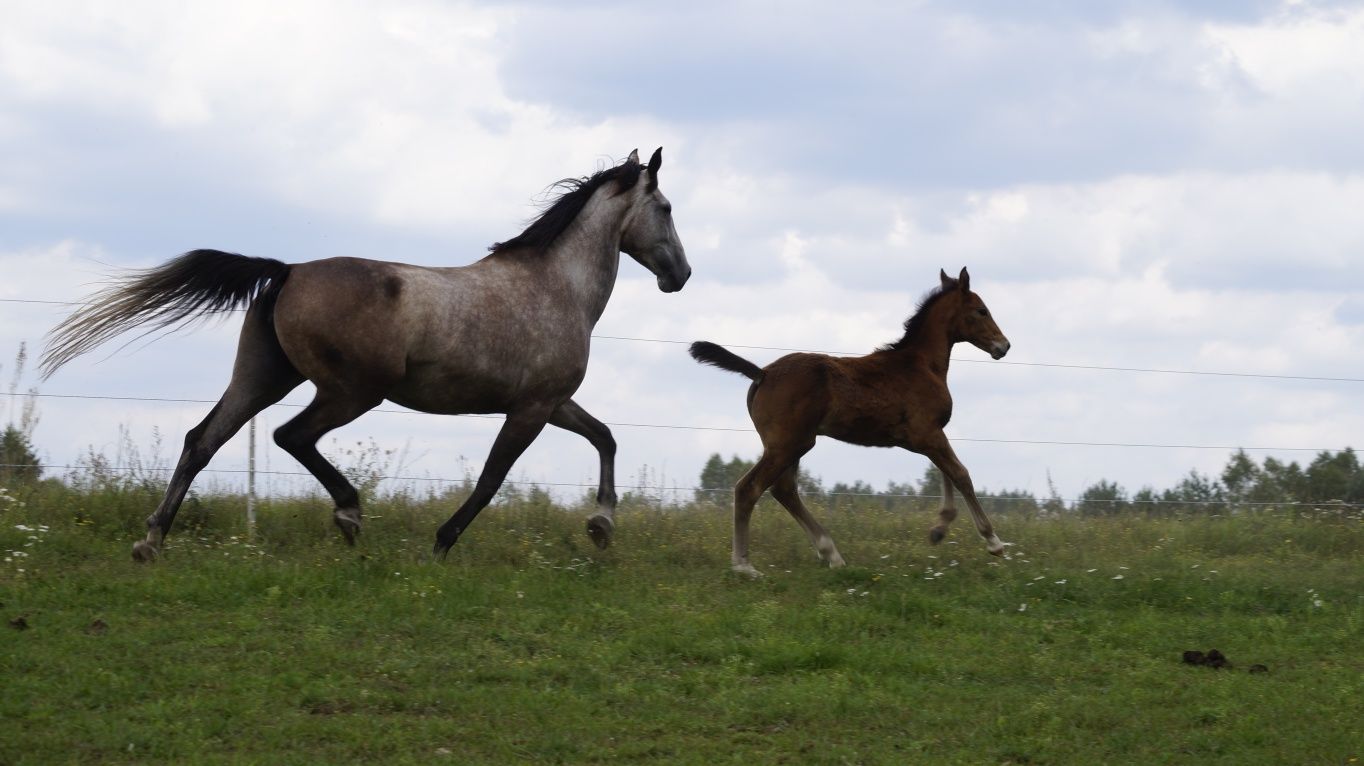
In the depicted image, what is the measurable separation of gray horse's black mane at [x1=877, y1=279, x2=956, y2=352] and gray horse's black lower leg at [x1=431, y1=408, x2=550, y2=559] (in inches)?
115

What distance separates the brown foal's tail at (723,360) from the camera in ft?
32.0

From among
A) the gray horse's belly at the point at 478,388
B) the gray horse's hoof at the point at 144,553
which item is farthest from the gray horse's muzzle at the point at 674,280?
the gray horse's hoof at the point at 144,553

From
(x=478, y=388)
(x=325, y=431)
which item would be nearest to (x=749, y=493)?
(x=478, y=388)

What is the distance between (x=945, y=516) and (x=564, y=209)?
358 cm

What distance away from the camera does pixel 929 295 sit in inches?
427

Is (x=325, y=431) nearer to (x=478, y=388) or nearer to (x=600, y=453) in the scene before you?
(x=478, y=388)

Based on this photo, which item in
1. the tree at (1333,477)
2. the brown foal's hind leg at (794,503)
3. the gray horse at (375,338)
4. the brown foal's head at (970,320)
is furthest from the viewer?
the tree at (1333,477)

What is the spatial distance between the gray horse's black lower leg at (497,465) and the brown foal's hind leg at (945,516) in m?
3.12

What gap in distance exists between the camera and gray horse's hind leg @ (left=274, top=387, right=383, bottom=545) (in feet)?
28.6

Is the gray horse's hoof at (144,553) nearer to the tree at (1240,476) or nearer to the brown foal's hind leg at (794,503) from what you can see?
the brown foal's hind leg at (794,503)

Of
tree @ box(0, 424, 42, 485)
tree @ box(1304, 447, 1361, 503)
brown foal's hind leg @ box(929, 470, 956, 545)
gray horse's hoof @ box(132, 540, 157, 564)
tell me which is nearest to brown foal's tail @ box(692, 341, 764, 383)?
brown foal's hind leg @ box(929, 470, 956, 545)

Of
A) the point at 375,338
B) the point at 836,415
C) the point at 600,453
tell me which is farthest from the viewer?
the point at 600,453

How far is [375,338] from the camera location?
8430 millimetres

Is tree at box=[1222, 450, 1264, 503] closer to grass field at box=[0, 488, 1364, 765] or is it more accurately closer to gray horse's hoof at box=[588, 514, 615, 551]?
grass field at box=[0, 488, 1364, 765]
